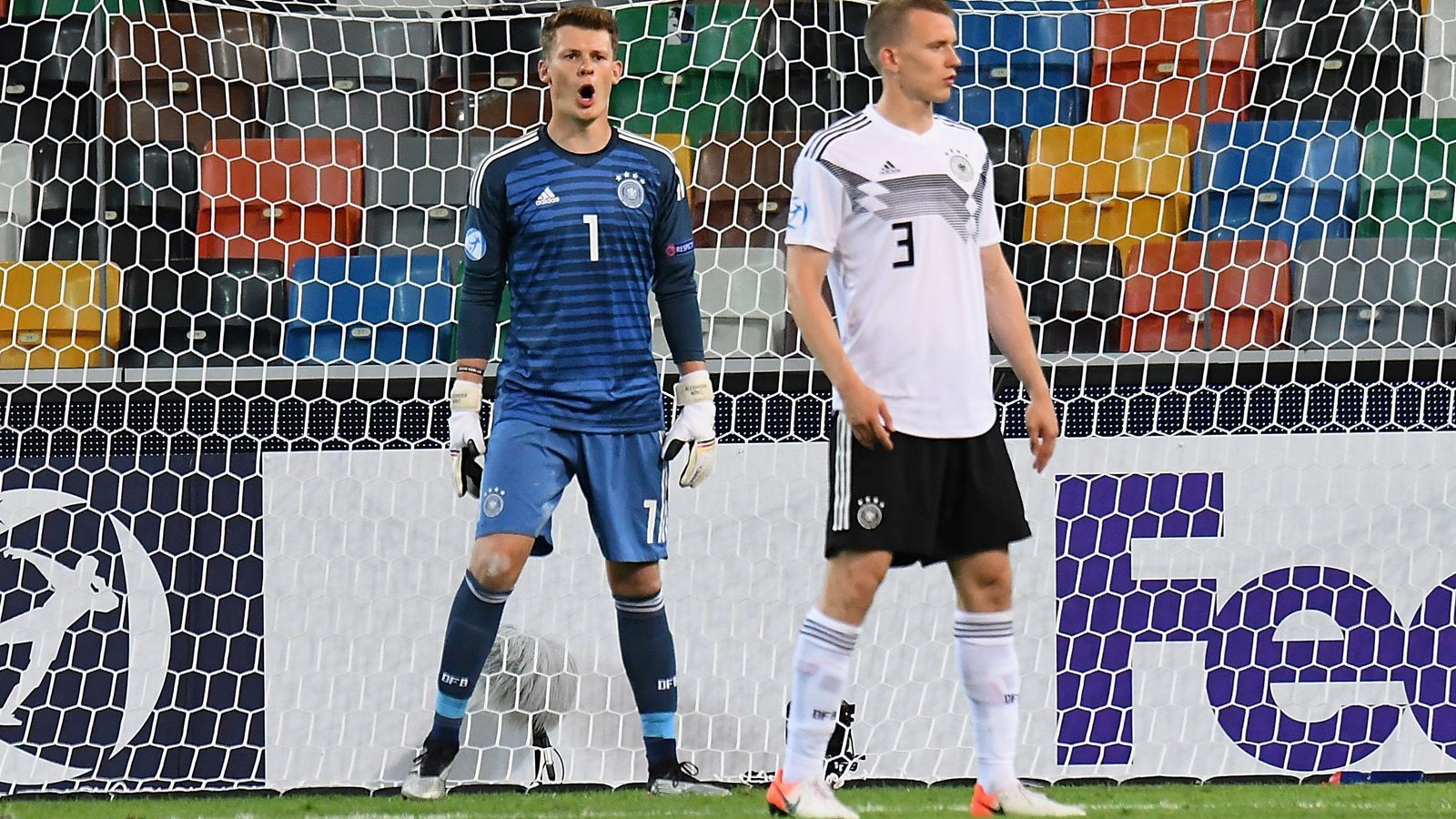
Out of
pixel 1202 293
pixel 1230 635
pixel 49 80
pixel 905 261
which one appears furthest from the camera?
pixel 49 80

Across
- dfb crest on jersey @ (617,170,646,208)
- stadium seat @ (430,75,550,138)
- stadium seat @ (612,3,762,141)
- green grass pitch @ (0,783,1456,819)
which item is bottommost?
green grass pitch @ (0,783,1456,819)

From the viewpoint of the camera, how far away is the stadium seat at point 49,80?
641 cm

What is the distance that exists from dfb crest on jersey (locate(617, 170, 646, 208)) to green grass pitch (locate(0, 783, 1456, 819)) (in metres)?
1.36

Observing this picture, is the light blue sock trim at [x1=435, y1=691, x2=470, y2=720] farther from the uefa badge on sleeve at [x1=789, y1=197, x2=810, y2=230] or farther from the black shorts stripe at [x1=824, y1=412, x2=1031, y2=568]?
the uefa badge on sleeve at [x1=789, y1=197, x2=810, y2=230]

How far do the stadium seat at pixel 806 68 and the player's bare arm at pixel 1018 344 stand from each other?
267 centimetres

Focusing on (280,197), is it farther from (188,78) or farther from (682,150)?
(682,150)

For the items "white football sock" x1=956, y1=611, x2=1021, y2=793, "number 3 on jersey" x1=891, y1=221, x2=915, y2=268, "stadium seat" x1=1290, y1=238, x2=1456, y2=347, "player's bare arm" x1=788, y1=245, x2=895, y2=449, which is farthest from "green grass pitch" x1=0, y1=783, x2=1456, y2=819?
"stadium seat" x1=1290, y1=238, x2=1456, y2=347

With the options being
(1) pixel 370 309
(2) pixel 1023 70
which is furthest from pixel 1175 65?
(1) pixel 370 309

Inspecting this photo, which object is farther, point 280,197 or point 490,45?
point 490,45

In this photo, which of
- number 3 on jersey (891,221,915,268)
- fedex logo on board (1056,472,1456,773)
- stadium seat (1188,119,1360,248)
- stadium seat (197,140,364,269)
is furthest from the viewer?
stadium seat (197,140,364,269)

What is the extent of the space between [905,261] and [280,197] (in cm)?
337

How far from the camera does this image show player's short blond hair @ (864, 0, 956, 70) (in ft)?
11.1

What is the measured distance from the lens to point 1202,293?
18.3ft

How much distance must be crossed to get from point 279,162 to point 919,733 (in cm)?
295
